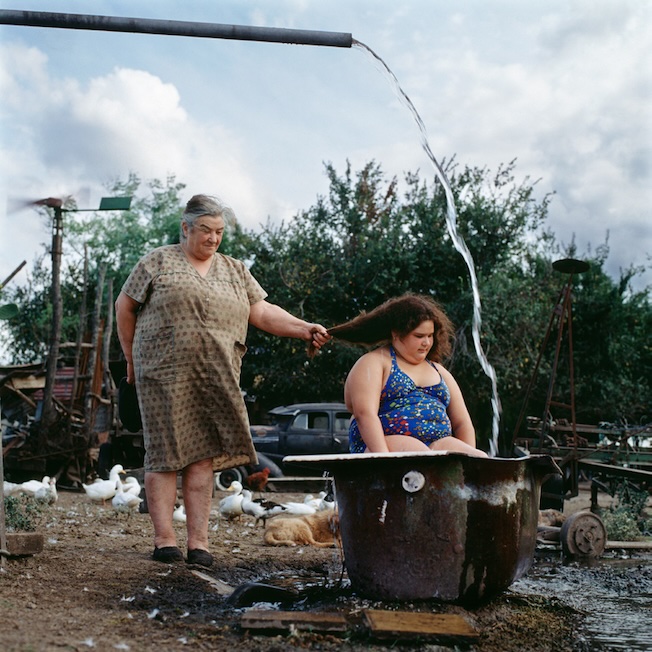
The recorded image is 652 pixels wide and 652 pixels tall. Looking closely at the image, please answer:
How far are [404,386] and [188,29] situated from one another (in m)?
2.45

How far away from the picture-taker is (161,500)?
13.8 ft

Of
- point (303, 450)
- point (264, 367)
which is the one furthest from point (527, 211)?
point (303, 450)

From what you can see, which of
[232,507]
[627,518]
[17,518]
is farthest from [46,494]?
[627,518]

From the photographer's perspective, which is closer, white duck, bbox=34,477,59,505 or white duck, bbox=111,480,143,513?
white duck, bbox=111,480,143,513

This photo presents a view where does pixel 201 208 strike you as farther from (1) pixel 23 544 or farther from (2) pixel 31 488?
(2) pixel 31 488

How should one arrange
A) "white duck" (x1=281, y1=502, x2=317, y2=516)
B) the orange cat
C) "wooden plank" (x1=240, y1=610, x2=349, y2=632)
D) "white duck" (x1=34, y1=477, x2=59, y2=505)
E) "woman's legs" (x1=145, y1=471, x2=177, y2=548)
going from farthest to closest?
"white duck" (x1=34, y1=477, x2=59, y2=505)
"white duck" (x1=281, y1=502, x2=317, y2=516)
the orange cat
"woman's legs" (x1=145, y1=471, x2=177, y2=548)
"wooden plank" (x1=240, y1=610, x2=349, y2=632)

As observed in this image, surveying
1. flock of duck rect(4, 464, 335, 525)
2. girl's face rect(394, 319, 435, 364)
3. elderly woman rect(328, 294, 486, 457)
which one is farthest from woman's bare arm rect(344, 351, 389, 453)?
flock of duck rect(4, 464, 335, 525)

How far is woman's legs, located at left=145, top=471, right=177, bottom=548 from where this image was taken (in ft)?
13.7

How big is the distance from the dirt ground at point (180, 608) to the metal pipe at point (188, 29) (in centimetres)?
298

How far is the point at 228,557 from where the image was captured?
16.4 feet

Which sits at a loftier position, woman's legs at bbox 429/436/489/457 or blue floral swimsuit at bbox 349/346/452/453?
blue floral swimsuit at bbox 349/346/452/453

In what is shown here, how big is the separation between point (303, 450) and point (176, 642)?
12990 mm

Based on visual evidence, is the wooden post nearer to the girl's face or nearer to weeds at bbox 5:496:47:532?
weeds at bbox 5:496:47:532

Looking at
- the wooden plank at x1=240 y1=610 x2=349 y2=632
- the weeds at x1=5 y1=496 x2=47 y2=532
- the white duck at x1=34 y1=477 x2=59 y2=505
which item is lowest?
the white duck at x1=34 y1=477 x2=59 y2=505
